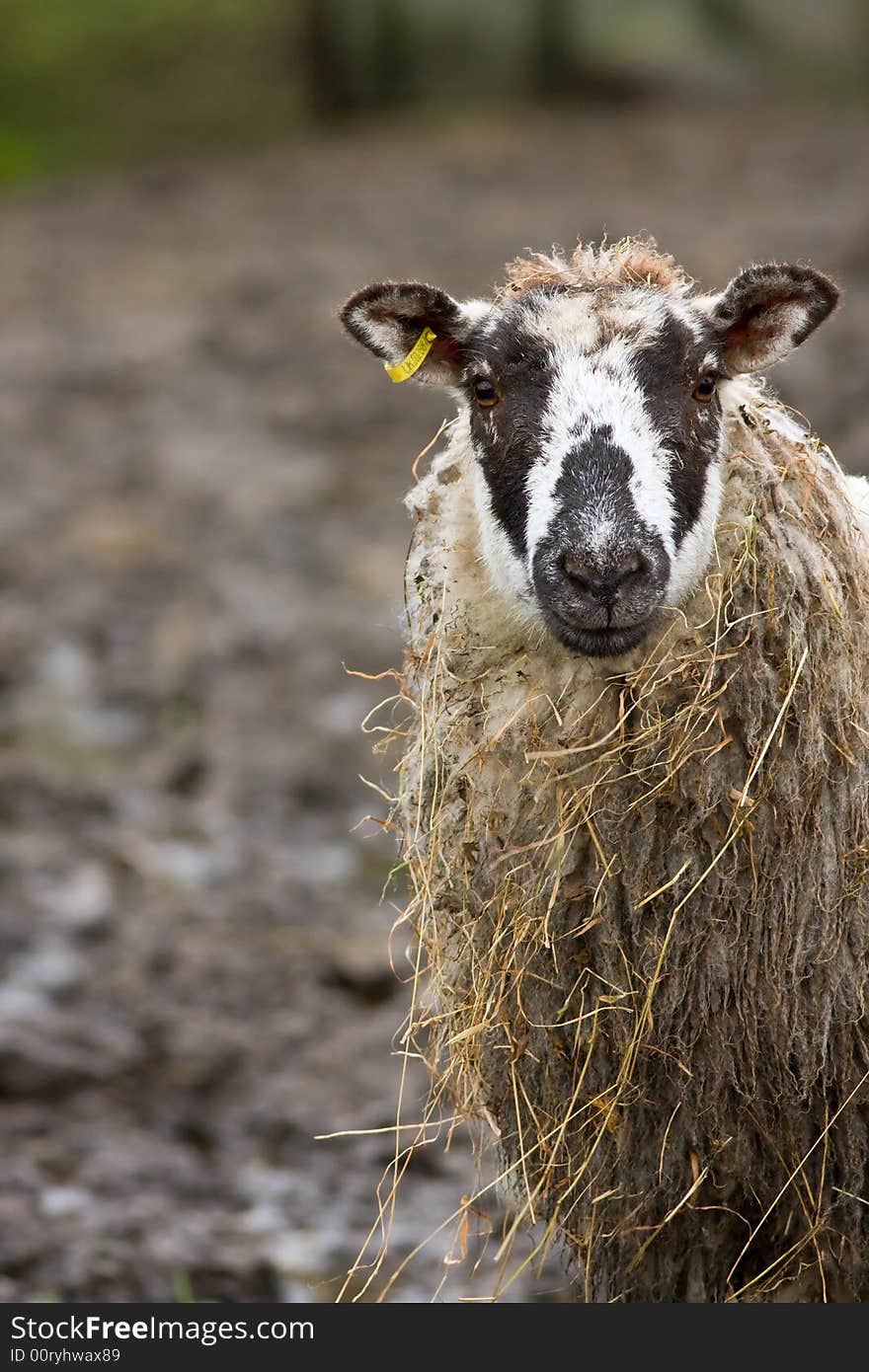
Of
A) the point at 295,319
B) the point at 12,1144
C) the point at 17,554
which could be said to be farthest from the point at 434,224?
the point at 12,1144

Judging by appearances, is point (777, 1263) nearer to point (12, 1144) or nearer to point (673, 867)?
point (673, 867)

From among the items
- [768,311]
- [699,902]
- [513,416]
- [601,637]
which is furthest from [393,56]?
[699,902]

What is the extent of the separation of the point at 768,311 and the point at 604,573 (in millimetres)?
978

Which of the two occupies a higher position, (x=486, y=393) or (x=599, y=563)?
(x=486, y=393)

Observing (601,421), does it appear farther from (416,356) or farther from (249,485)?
(249,485)

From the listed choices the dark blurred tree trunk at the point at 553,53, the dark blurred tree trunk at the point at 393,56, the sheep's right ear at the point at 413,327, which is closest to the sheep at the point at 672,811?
the sheep's right ear at the point at 413,327

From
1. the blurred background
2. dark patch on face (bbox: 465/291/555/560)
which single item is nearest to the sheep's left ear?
dark patch on face (bbox: 465/291/555/560)

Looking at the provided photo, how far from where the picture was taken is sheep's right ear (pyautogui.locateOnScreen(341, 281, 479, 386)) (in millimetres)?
4379

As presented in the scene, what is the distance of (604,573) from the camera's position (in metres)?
3.79

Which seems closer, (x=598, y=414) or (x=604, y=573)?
(x=604, y=573)

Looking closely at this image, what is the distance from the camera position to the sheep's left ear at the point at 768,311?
4.19 m

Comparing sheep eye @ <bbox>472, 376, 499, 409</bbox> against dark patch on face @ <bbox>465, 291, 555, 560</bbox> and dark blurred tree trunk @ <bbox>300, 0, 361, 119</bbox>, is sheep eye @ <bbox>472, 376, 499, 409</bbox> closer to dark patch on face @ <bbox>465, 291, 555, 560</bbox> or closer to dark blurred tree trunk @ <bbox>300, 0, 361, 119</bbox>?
dark patch on face @ <bbox>465, 291, 555, 560</bbox>

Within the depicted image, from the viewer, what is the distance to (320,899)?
772 cm

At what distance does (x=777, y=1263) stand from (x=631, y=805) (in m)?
1.22
